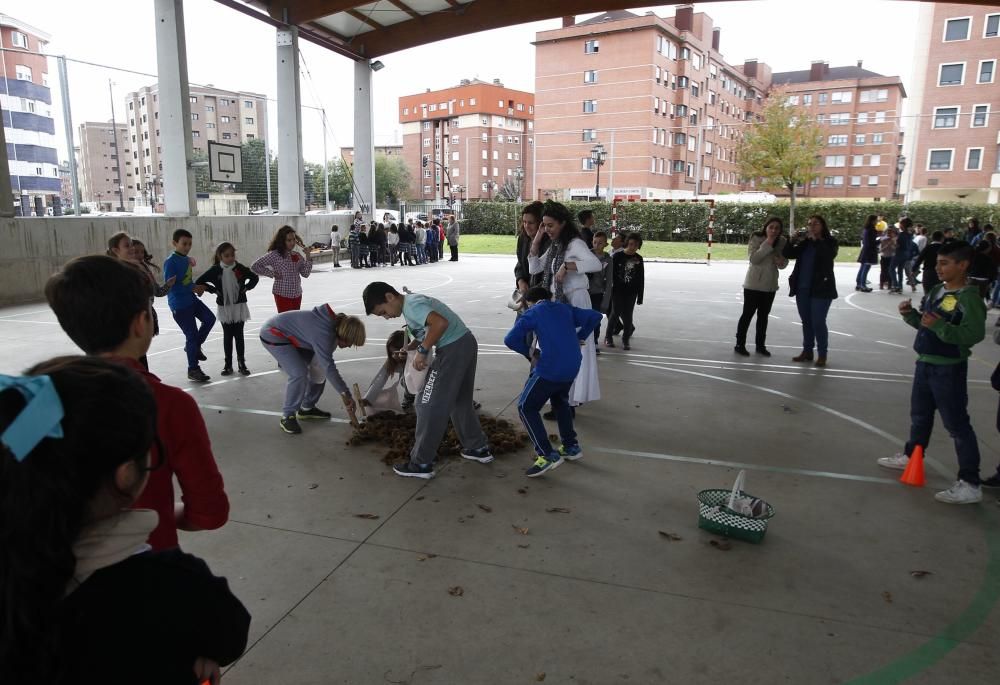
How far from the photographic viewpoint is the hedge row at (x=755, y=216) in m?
34.8

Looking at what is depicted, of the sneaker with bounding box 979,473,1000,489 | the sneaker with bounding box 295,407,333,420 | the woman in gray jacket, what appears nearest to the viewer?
the sneaker with bounding box 979,473,1000,489

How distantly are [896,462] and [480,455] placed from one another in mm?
3294

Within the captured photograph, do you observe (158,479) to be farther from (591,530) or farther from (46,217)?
(46,217)

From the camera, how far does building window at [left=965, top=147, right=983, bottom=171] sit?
4688 cm

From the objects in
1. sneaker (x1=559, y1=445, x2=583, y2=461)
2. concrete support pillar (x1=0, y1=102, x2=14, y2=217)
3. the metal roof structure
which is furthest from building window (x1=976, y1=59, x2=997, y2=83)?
concrete support pillar (x1=0, y1=102, x2=14, y2=217)

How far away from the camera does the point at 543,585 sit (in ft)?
11.2

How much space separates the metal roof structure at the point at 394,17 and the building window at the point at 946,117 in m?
40.5

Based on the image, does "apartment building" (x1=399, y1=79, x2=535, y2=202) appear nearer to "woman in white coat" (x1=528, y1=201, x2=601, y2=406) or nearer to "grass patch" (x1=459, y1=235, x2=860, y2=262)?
"grass patch" (x1=459, y1=235, x2=860, y2=262)

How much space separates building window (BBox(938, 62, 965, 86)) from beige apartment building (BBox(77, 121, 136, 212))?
178 ft

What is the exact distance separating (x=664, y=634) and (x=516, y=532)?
1206 mm

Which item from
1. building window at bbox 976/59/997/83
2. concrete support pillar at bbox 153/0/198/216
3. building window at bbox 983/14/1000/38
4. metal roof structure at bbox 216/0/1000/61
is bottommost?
concrete support pillar at bbox 153/0/198/216

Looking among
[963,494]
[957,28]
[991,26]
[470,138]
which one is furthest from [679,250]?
[470,138]

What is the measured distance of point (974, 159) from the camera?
47.1m

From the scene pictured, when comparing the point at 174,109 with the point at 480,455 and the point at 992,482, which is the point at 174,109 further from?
the point at 992,482
